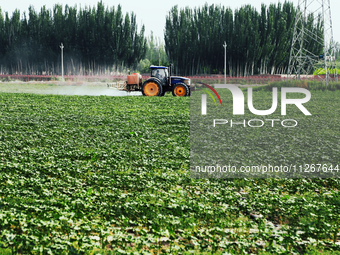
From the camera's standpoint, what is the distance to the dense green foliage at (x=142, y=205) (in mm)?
4402

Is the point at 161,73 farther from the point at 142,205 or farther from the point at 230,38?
the point at 230,38

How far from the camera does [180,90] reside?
86.1ft

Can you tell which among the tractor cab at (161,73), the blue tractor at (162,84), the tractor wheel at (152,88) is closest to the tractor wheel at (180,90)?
the blue tractor at (162,84)

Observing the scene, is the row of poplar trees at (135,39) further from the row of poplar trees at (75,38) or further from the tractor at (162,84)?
→ the tractor at (162,84)

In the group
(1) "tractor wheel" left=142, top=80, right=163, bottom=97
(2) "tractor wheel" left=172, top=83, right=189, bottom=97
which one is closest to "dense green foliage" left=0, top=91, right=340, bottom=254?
(1) "tractor wheel" left=142, top=80, right=163, bottom=97

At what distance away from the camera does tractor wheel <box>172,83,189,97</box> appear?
25.9 metres

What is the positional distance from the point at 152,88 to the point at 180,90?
2.04m

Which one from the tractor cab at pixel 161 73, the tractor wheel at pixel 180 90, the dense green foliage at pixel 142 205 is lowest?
the dense green foliage at pixel 142 205

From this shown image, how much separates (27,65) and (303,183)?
69320 mm

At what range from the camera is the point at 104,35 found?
65.2 metres

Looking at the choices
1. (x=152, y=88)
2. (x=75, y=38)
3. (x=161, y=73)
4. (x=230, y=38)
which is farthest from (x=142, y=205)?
(x=75, y=38)

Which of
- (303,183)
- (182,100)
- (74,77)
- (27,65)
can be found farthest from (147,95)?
(27,65)

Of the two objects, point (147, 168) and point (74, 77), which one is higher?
point (74, 77)

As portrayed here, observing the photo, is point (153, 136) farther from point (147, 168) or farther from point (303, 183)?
point (303, 183)
